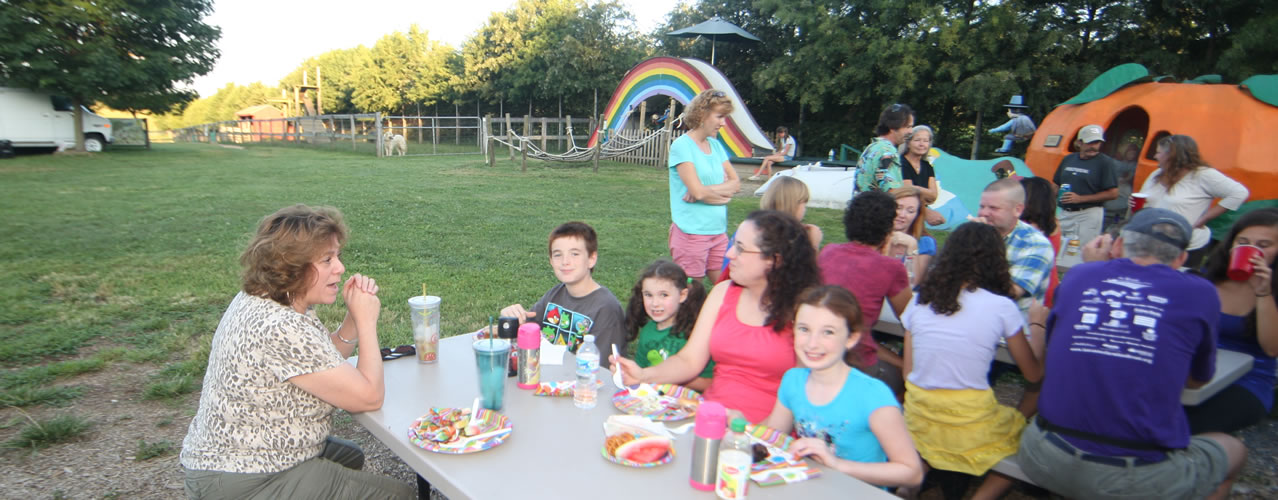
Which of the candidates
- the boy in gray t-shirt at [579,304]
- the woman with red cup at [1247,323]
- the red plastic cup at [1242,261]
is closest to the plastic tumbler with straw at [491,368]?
the boy in gray t-shirt at [579,304]

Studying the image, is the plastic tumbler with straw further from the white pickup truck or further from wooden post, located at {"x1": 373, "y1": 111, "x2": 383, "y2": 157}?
the white pickup truck

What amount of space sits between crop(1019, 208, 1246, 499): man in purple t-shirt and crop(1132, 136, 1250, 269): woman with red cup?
3307 mm

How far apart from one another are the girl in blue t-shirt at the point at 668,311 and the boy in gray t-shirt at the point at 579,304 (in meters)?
0.15

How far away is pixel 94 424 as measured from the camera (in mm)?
3535

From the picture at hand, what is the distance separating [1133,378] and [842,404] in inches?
39.1

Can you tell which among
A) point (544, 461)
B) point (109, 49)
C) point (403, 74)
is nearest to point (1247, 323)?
point (544, 461)

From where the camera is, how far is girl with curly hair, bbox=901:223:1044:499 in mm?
2568

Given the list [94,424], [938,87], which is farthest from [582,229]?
[938,87]

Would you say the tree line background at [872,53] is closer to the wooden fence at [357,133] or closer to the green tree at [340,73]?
the wooden fence at [357,133]

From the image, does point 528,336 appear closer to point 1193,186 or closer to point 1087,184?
point 1193,186

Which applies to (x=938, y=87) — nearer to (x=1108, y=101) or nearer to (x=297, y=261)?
(x=1108, y=101)

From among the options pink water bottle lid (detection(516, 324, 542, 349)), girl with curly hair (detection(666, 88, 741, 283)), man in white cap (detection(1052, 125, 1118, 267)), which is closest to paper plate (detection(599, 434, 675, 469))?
pink water bottle lid (detection(516, 324, 542, 349))

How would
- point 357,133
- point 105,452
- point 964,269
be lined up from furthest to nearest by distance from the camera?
point 357,133, point 105,452, point 964,269

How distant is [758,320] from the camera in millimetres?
2557
